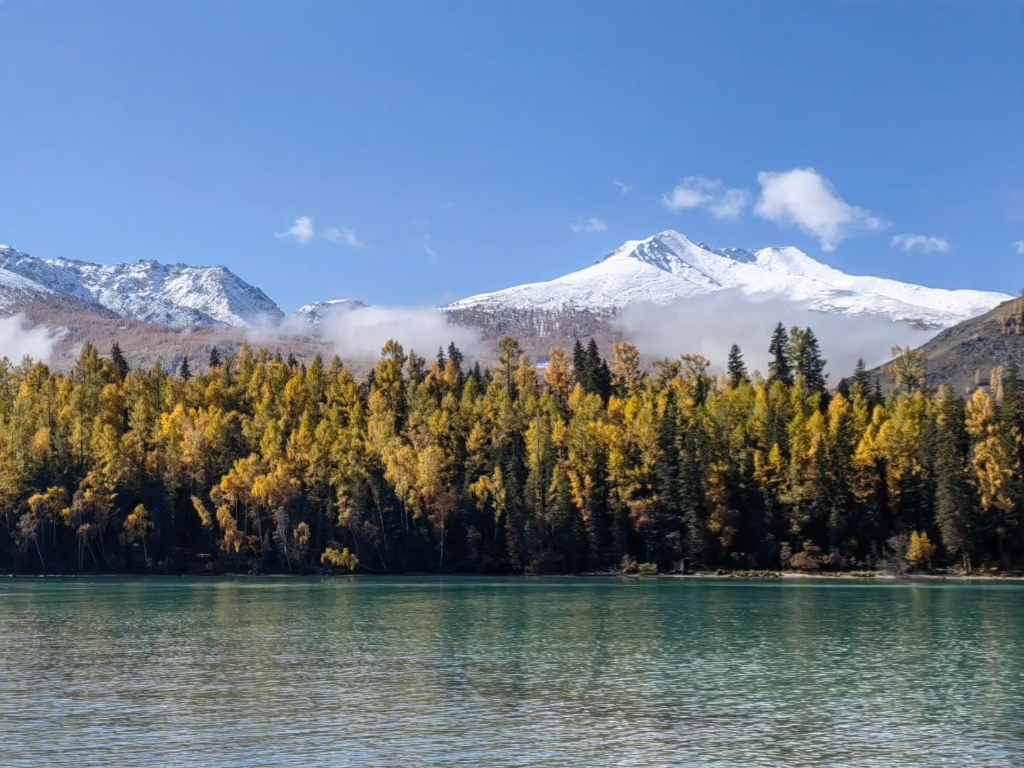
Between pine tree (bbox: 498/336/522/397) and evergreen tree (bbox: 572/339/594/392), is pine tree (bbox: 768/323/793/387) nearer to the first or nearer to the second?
evergreen tree (bbox: 572/339/594/392)

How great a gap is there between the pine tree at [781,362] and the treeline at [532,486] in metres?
15.4

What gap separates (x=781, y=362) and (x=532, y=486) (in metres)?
59.3

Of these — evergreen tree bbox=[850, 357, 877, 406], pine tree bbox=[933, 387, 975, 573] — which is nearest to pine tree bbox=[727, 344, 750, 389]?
evergreen tree bbox=[850, 357, 877, 406]

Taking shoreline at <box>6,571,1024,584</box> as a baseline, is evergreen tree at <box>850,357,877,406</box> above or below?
above

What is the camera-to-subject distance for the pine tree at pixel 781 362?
184 metres

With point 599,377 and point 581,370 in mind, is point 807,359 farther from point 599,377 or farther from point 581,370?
point 581,370

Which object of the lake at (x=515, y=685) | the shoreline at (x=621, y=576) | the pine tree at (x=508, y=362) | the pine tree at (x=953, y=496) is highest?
the pine tree at (x=508, y=362)

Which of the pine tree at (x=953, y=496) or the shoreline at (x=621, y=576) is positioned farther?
the pine tree at (x=953, y=496)

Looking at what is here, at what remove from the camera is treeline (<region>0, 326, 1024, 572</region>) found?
13638 cm

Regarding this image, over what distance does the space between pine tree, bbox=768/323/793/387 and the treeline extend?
15.4m

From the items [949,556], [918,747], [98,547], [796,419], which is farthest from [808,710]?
[98,547]

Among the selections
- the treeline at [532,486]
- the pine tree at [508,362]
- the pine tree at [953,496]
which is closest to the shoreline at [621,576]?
the treeline at [532,486]

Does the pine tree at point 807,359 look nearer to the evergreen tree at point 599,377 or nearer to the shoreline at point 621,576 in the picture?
the evergreen tree at point 599,377

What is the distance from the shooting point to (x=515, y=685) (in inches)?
1853
